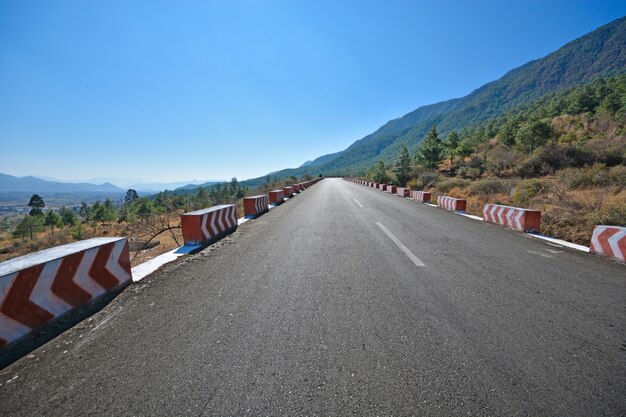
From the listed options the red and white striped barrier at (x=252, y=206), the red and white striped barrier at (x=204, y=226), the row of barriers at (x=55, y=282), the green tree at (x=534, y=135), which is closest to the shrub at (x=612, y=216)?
the red and white striped barrier at (x=204, y=226)

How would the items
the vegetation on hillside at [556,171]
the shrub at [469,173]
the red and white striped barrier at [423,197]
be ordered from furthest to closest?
the shrub at [469,173], the red and white striped barrier at [423,197], the vegetation on hillside at [556,171]

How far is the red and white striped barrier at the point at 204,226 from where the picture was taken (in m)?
7.23

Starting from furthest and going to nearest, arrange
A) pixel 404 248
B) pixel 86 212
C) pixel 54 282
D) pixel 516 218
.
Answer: pixel 86 212, pixel 516 218, pixel 404 248, pixel 54 282

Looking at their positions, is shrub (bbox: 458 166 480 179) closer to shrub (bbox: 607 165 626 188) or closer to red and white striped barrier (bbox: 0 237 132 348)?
shrub (bbox: 607 165 626 188)

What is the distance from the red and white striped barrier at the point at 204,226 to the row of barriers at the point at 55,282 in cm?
250

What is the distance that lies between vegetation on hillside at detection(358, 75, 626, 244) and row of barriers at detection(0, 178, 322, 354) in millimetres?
11235

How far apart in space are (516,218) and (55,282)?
11538 millimetres

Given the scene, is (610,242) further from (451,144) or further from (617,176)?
(451,144)

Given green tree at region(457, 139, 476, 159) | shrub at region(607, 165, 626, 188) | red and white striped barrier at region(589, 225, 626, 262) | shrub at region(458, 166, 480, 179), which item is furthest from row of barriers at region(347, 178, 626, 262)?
green tree at region(457, 139, 476, 159)

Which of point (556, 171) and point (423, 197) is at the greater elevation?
point (556, 171)

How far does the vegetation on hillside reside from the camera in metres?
9.15

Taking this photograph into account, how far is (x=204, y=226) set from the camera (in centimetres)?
745

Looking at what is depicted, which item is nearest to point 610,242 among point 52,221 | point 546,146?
point 546,146

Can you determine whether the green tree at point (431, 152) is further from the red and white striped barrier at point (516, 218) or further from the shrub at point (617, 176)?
the red and white striped barrier at point (516, 218)
